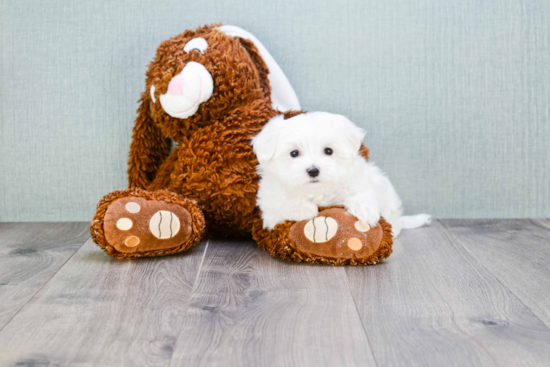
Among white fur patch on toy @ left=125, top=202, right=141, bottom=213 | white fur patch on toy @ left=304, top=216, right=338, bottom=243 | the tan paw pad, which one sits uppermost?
white fur patch on toy @ left=125, top=202, right=141, bottom=213

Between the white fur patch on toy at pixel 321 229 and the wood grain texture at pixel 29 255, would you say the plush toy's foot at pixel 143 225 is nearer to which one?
the wood grain texture at pixel 29 255

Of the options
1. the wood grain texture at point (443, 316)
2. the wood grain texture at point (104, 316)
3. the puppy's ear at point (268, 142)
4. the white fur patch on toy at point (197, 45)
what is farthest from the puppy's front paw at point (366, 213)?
the white fur patch on toy at point (197, 45)

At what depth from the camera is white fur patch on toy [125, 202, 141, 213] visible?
1261 millimetres

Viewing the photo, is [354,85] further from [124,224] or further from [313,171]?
[124,224]

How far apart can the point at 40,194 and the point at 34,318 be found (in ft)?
3.14

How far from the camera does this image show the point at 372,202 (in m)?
1.26

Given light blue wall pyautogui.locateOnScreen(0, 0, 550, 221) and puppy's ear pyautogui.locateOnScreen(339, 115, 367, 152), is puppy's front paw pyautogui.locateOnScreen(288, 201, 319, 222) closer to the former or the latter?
puppy's ear pyautogui.locateOnScreen(339, 115, 367, 152)

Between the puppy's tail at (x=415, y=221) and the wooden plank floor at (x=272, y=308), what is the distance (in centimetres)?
21

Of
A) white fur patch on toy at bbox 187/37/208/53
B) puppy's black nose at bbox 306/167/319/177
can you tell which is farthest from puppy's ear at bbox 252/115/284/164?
white fur patch on toy at bbox 187/37/208/53

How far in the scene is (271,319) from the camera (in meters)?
0.90

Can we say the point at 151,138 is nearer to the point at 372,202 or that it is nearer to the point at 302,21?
the point at 302,21

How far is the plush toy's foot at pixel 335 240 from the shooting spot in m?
1.21

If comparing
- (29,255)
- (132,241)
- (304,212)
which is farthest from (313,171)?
(29,255)

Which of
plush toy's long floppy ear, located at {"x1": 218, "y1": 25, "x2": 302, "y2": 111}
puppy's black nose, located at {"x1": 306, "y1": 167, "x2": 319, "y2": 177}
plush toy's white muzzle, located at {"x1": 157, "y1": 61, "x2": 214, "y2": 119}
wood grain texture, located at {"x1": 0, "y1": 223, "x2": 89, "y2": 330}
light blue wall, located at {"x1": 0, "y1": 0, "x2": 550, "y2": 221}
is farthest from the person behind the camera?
light blue wall, located at {"x1": 0, "y1": 0, "x2": 550, "y2": 221}
